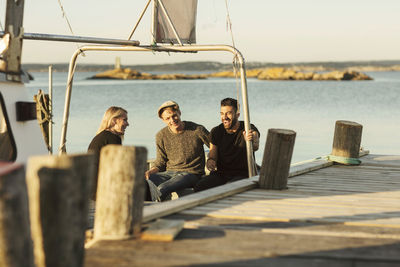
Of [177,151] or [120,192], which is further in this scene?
[177,151]

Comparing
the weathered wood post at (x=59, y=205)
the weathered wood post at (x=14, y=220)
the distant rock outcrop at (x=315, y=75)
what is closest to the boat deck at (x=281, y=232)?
the weathered wood post at (x=59, y=205)

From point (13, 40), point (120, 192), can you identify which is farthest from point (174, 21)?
point (120, 192)

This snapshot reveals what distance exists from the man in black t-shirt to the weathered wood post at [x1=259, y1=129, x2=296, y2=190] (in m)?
0.99

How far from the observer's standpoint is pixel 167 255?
4.35 m

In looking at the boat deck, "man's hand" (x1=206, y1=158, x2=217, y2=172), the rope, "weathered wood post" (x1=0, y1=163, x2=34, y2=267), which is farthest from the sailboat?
the rope

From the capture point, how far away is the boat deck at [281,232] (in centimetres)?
432

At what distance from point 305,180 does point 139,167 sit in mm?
4134

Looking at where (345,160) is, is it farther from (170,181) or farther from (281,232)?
(281,232)

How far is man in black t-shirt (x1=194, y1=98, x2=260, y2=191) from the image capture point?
839 centimetres

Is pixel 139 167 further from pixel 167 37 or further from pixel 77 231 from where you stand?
pixel 167 37

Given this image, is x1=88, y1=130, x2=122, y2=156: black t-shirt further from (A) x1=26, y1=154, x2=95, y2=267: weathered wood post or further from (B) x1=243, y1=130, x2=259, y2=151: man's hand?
(A) x1=26, y1=154, x2=95, y2=267: weathered wood post

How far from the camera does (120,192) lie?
452 centimetres

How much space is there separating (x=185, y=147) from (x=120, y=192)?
412cm

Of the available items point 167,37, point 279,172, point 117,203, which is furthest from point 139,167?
point 167,37
